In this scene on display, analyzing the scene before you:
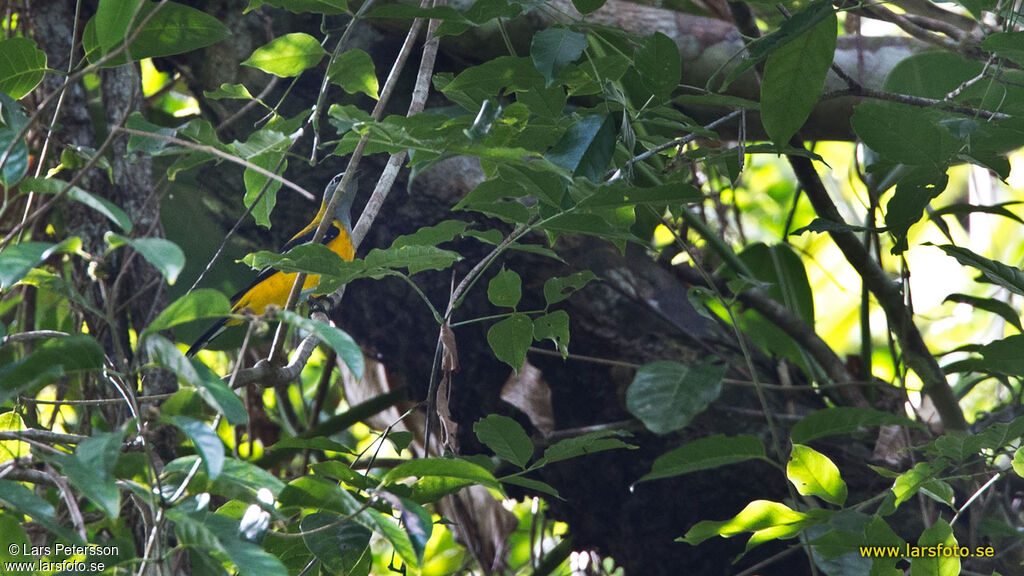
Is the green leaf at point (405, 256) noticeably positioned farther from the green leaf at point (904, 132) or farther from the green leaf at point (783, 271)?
the green leaf at point (783, 271)

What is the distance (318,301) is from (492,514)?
0.97m

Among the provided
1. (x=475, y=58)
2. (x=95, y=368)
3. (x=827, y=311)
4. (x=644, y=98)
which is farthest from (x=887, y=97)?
(x=827, y=311)

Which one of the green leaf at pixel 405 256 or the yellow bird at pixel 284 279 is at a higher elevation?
the green leaf at pixel 405 256

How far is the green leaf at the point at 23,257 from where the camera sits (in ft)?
2.34

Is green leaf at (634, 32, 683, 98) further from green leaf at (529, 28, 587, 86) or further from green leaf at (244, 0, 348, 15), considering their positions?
green leaf at (244, 0, 348, 15)

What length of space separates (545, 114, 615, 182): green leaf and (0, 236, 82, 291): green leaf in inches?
23.4

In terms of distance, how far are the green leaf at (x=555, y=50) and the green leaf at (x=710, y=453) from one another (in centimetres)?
75

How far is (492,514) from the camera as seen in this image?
2.71 m

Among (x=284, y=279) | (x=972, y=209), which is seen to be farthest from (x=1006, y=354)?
(x=284, y=279)

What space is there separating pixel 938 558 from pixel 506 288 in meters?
0.85

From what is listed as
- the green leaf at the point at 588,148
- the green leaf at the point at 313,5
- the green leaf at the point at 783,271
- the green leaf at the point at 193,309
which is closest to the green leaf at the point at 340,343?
the green leaf at the point at 193,309

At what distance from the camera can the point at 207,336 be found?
2.60m

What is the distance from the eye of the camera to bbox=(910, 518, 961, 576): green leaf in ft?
4.04

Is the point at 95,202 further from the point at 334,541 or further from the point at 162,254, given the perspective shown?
the point at 334,541
